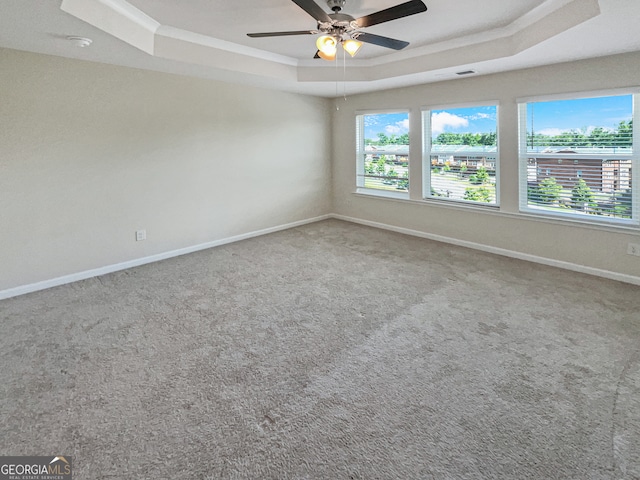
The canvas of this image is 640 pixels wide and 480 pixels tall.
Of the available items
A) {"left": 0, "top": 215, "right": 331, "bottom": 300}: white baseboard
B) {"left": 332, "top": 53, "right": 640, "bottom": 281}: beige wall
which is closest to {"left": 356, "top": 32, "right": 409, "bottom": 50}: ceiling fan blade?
{"left": 332, "top": 53, "right": 640, "bottom": 281}: beige wall

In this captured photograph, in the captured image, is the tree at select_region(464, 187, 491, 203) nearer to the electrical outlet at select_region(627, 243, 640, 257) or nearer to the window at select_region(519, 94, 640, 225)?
the window at select_region(519, 94, 640, 225)

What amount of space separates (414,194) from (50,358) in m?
4.82

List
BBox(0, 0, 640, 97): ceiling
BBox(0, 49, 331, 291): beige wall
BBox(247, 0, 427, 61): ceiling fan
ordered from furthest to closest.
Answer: BBox(0, 49, 331, 291): beige wall, BBox(0, 0, 640, 97): ceiling, BBox(247, 0, 427, 61): ceiling fan

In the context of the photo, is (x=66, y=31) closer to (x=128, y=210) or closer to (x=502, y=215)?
A: (x=128, y=210)

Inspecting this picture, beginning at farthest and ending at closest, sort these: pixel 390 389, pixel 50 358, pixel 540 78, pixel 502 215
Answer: pixel 502 215, pixel 540 78, pixel 50 358, pixel 390 389

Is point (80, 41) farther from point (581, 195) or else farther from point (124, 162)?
point (581, 195)

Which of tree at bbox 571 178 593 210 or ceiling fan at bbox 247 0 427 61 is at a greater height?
ceiling fan at bbox 247 0 427 61

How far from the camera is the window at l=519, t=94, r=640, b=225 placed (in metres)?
3.66

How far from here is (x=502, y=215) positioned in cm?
466

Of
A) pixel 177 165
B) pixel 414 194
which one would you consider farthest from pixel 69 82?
pixel 414 194

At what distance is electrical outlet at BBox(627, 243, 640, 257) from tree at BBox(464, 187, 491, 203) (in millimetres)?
1582

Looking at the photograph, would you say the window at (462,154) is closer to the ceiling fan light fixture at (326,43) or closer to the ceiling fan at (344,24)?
the ceiling fan at (344,24)

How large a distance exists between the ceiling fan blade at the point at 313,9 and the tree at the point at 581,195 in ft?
10.7

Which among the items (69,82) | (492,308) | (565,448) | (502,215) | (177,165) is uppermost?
(69,82)
